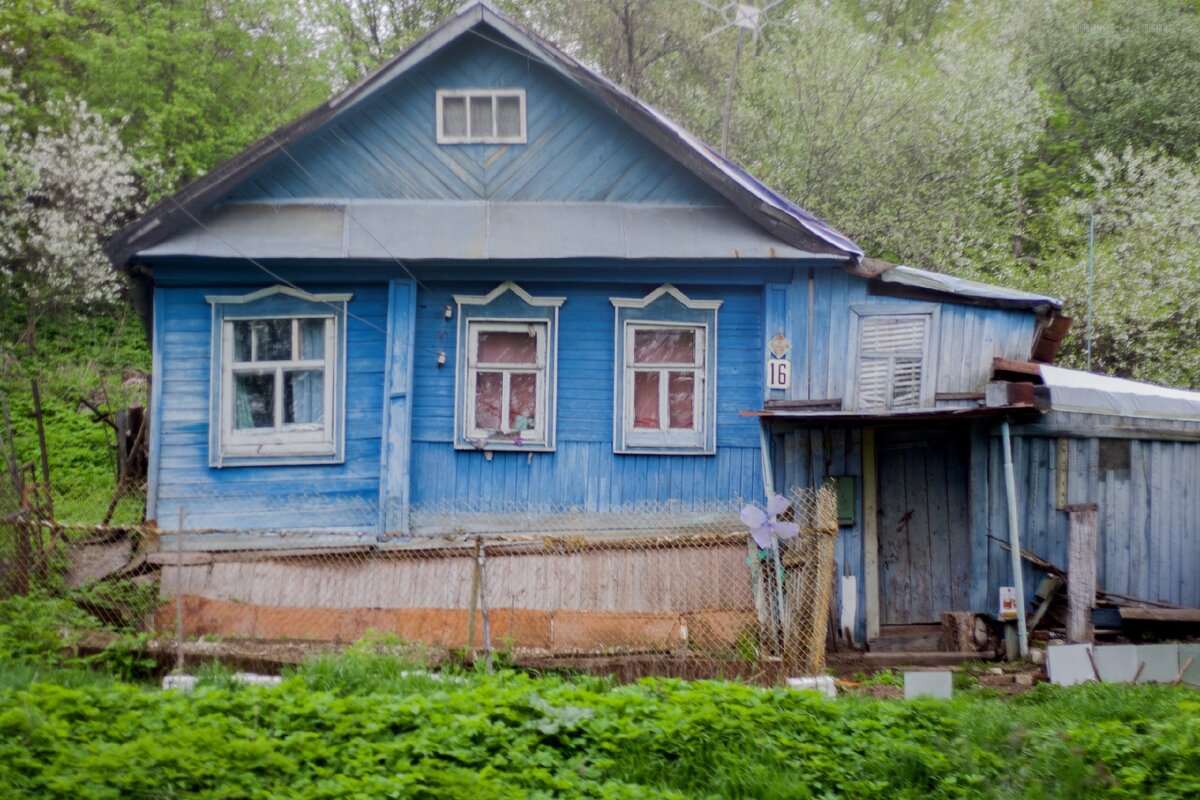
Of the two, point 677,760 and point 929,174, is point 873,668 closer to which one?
point 677,760

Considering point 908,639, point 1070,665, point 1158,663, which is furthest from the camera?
point 908,639

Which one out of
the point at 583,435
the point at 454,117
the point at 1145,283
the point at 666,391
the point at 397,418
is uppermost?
the point at 454,117

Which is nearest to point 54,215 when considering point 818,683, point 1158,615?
point 818,683

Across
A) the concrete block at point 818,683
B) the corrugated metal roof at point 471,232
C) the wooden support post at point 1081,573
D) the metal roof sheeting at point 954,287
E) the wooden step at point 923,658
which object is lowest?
the wooden step at point 923,658

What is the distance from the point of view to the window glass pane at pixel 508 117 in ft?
38.7

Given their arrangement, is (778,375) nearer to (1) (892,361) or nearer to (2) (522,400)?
(1) (892,361)

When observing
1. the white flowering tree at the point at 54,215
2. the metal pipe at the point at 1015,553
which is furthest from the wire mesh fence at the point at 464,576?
the white flowering tree at the point at 54,215

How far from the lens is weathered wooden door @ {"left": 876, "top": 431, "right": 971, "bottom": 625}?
39.4 ft

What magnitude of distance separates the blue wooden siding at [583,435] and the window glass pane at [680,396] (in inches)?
11.9

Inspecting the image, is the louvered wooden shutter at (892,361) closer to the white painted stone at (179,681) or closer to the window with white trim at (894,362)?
the window with white trim at (894,362)

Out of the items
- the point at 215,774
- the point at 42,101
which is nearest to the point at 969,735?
the point at 215,774

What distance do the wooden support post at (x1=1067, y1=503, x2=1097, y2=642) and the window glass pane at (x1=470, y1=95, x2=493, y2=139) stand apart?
691 centimetres

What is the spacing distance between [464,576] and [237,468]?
2739 millimetres

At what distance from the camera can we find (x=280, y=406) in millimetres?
11594
